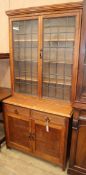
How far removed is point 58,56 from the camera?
6.57 feet

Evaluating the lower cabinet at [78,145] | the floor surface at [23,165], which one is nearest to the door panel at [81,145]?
the lower cabinet at [78,145]

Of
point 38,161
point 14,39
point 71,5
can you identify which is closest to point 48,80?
point 14,39

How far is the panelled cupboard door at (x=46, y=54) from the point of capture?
186cm

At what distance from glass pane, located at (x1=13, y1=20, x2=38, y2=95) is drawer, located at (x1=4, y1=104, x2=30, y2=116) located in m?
0.34

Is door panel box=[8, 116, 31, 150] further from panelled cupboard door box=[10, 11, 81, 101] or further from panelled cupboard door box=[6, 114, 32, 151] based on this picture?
panelled cupboard door box=[10, 11, 81, 101]

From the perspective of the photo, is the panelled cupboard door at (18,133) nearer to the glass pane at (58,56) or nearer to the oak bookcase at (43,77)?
the oak bookcase at (43,77)

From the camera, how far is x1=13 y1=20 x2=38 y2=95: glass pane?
Result: 207 centimetres

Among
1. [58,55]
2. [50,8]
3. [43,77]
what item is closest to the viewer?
[50,8]

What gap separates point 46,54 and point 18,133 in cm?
123

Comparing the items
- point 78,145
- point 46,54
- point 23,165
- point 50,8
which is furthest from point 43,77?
point 23,165

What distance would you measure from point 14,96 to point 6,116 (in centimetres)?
33

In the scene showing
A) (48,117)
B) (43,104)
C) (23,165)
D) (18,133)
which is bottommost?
(23,165)

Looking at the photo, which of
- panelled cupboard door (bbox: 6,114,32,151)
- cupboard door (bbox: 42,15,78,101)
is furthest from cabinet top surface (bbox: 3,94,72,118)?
panelled cupboard door (bbox: 6,114,32,151)

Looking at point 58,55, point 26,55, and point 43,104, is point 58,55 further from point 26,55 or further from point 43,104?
point 43,104
